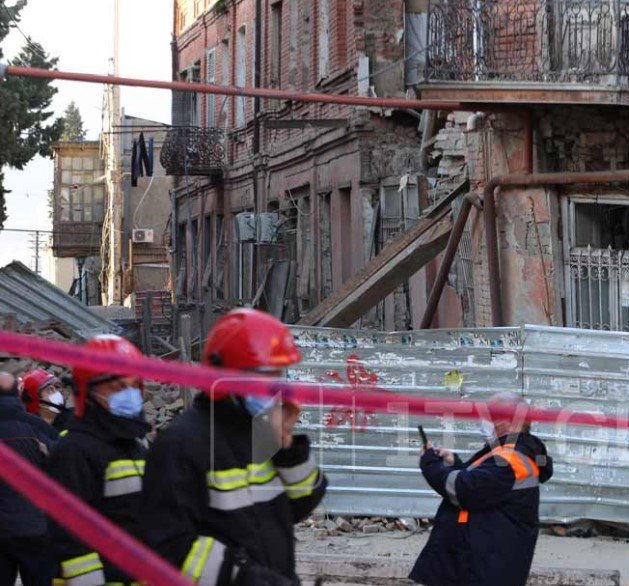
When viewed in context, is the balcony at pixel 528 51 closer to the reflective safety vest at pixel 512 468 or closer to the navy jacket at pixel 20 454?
the reflective safety vest at pixel 512 468

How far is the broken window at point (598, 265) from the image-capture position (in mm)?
14148

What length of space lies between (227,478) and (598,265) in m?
10.9

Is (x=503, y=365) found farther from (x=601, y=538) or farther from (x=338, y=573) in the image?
(x=338, y=573)

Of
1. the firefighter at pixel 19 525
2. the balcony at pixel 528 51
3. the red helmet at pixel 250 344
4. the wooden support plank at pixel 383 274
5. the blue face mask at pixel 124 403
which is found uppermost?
the balcony at pixel 528 51

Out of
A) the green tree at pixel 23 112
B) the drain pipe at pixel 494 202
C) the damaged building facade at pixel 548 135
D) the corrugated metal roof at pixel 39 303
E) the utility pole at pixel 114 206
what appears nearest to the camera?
the damaged building facade at pixel 548 135

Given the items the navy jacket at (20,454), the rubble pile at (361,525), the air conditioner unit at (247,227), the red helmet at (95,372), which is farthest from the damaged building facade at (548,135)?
the air conditioner unit at (247,227)

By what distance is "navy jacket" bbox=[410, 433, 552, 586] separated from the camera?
6750 millimetres

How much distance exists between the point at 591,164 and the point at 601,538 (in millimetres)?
4348

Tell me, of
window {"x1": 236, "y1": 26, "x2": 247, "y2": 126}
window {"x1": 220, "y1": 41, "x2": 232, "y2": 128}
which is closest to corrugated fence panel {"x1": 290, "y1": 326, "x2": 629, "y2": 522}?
window {"x1": 236, "y1": 26, "x2": 247, "y2": 126}

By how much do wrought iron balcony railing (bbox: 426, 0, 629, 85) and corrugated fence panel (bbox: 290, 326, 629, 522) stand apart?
3.10m

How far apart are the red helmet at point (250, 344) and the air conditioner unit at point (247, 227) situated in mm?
22253

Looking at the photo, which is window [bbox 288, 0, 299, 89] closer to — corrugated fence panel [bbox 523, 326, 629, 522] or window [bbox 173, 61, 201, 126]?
window [bbox 173, 61, 201, 126]

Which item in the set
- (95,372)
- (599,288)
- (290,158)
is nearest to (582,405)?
(599,288)

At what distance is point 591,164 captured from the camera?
14492 mm
